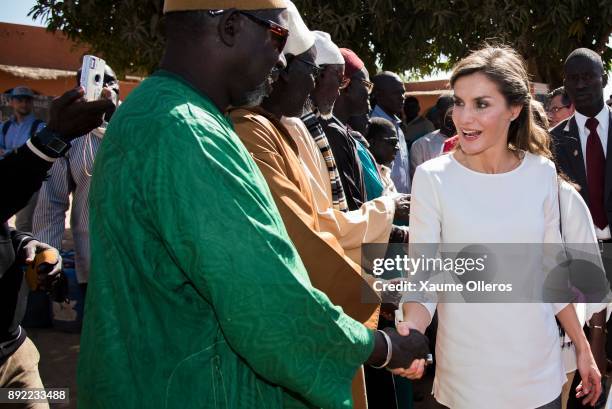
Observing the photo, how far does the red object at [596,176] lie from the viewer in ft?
14.5

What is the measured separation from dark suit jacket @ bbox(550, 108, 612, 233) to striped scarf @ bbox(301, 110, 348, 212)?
6.45 ft

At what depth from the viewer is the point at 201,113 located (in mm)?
1518

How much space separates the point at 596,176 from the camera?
448cm

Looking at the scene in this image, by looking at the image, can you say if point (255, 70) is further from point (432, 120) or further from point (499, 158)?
point (432, 120)

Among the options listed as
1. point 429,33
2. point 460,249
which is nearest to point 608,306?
point 460,249

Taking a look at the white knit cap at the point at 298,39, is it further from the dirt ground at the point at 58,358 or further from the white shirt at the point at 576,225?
the dirt ground at the point at 58,358

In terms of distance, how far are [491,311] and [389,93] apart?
432 cm

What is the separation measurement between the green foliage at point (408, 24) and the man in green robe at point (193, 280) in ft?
25.5

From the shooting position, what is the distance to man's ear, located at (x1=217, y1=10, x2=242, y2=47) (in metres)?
1.64

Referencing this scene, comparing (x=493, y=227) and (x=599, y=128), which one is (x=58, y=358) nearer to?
(x=493, y=227)

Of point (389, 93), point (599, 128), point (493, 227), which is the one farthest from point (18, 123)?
point (493, 227)

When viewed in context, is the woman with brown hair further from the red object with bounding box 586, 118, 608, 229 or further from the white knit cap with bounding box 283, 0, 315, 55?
the red object with bounding box 586, 118, 608, 229

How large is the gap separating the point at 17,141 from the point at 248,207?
795 centimetres

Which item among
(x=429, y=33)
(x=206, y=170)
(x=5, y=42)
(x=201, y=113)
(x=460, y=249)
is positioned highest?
(x=5, y=42)
